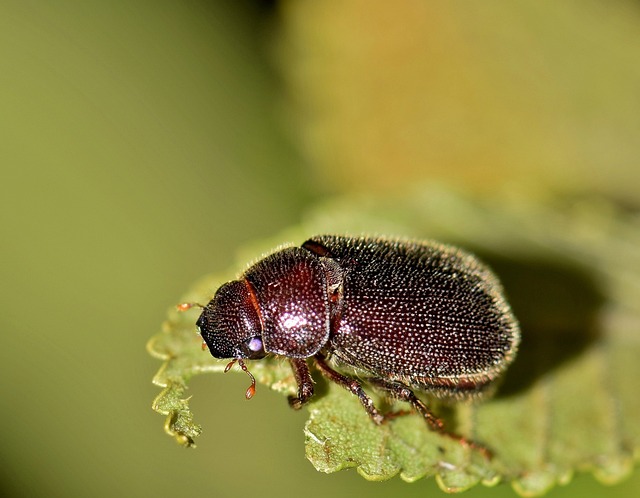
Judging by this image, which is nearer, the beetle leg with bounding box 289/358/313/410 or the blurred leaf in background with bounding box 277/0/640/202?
the beetle leg with bounding box 289/358/313/410

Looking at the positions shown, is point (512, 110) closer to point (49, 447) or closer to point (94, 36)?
point (94, 36)

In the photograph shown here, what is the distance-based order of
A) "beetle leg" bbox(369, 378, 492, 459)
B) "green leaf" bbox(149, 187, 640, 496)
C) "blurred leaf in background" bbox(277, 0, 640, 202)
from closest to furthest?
"green leaf" bbox(149, 187, 640, 496) < "beetle leg" bbox(369, 378, 492, 459) < "blurred leaf in background" bbox(277, 0, 640, 202)

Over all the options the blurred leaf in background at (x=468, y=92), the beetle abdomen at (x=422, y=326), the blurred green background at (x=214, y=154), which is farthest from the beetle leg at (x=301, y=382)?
the blurred leaf in background at (x=468, y=92)

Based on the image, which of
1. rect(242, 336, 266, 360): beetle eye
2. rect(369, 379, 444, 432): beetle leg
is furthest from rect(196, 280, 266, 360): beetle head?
rect(369, 379, 444, 432): beetle leg

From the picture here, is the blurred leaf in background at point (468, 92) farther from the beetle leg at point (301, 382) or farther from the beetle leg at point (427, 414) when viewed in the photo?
the beetle leg at point (301, 382)

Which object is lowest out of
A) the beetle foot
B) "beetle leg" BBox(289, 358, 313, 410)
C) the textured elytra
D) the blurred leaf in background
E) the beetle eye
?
the beetle foot

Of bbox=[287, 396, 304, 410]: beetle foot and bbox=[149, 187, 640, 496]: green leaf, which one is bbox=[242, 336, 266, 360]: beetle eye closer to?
bbox=[149, 187, 640, 496]: green leaf
